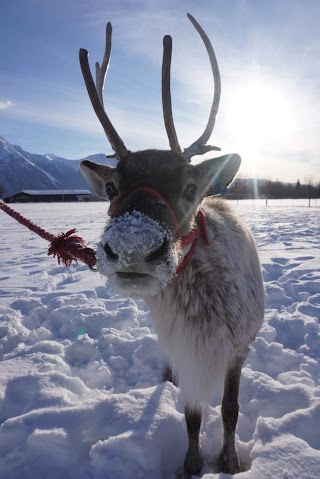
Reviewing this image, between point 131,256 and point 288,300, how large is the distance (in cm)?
418

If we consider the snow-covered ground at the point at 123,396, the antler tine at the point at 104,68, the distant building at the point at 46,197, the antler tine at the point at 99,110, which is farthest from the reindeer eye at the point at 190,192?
the distant building at the point at 46,197

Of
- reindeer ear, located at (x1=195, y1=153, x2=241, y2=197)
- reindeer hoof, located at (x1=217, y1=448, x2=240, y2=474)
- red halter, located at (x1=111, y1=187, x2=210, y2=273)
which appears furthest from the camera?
reindeer ear, located at (x1=195, y1=153, x2=241, y2=197)

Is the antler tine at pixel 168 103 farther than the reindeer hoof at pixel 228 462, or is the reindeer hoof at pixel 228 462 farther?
the antler tine at pixel 168 103

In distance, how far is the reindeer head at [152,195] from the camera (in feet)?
5.67

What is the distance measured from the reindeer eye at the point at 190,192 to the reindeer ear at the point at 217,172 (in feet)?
0.67

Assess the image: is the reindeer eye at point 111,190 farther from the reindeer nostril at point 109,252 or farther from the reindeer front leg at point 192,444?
the reindeer front leg at point 192,444

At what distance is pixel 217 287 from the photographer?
2.45 metres

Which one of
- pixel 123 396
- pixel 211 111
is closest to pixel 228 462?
pixel 123 396

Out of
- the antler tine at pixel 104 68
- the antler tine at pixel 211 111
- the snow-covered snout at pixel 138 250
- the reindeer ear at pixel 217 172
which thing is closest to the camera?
the snow-covered snout at pixel 138 250

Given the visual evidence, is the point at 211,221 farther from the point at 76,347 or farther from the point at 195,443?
the point at 76,347

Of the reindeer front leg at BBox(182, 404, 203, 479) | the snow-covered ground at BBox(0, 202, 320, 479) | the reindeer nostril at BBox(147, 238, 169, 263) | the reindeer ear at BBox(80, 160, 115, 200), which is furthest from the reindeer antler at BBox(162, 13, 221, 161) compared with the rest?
the snow-covered ground at BBox(0, 202, 320, 479)

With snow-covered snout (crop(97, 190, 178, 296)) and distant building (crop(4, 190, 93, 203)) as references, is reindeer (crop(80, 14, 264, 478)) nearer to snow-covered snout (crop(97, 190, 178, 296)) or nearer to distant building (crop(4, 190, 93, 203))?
snow-covered snout (crop(97, 190, 178, 296))

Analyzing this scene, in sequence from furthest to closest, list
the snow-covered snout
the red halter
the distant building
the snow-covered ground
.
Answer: the distant building
the snow-covered ground
the red halter
the snow-covered snout

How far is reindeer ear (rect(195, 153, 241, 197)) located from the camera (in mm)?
2592
